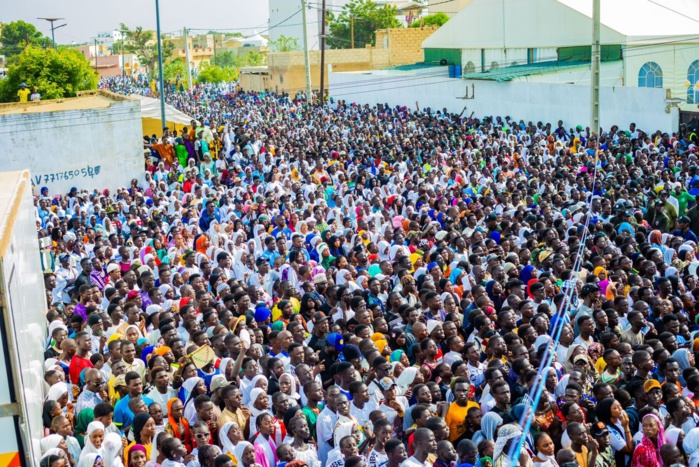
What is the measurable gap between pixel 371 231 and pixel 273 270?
2100mm

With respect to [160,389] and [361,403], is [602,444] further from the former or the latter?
[160,389]

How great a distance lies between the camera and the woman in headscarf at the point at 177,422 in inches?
247

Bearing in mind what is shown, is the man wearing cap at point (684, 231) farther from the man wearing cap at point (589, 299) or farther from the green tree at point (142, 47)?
the green tree at point (142, 47)

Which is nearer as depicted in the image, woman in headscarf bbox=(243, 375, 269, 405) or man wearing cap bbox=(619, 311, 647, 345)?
woman in headscarf bbox=(243, 375, 269, 405)

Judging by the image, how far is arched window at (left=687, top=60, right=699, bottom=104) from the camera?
23.7 metres

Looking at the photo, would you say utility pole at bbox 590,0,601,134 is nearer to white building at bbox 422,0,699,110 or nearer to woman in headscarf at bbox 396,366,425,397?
white building at bbox 422,0,699,110

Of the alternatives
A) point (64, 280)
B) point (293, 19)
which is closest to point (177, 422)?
point (64, 280)

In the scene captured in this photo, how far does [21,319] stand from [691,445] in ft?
13.7

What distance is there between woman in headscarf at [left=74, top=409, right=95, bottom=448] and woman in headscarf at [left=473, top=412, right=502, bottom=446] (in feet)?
8.62

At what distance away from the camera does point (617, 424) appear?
602 centimetres

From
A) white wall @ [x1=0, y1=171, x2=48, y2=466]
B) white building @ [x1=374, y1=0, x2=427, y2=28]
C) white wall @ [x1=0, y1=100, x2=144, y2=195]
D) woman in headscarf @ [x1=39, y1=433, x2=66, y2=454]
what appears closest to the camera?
white wall @ [x1=0, y1=171, x2=48, y2=466]

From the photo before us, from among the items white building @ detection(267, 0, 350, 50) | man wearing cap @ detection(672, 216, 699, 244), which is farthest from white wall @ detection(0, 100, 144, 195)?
white building @ detection(267, 0, 350, 50)

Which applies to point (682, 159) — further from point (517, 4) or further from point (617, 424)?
point (517, 4)

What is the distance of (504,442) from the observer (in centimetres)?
561
